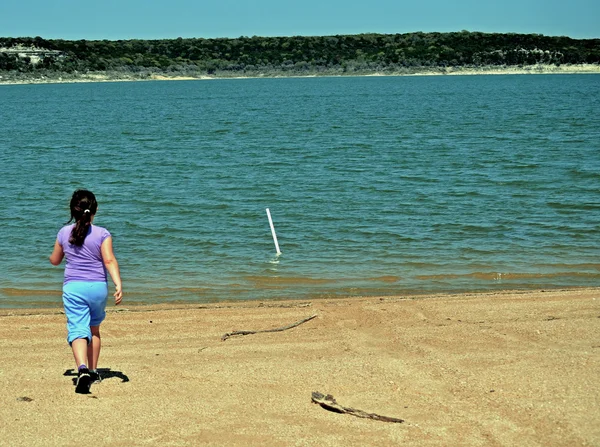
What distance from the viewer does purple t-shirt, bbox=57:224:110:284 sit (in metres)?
6.27

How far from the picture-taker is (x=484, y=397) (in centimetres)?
623

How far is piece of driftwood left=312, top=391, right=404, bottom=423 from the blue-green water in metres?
4.94

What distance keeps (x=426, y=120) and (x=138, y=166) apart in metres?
24.0

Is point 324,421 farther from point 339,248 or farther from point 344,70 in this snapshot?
point 344,70

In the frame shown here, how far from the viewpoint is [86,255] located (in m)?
6.28

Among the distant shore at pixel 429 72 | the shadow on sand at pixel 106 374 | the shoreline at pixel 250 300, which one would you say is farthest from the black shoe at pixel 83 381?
the distant shore at pixel 429 72

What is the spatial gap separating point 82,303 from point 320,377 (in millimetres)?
1857

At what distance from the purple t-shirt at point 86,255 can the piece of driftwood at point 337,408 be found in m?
1.75

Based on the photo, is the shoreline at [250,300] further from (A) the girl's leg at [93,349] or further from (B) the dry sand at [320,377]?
(A) the girl's leg at [93,349]

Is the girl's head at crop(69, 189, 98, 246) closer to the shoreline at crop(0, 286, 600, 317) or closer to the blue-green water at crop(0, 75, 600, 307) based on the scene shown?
the shoreline at crop(0, 286, 600, 317)

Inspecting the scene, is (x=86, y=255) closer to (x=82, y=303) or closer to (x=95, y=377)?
(x=82, y=303)

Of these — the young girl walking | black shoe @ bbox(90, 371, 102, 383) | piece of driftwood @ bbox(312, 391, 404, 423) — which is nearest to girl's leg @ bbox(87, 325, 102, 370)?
black shoe @ bbox(90, 371, 102, 383)

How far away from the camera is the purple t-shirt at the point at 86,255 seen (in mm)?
6266

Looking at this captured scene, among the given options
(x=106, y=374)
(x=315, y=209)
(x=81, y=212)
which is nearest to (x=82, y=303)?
(x=81, y=212)
